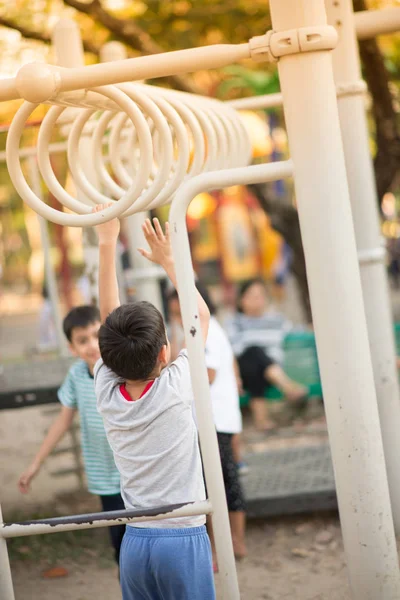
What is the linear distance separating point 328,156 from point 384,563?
43.6 inches

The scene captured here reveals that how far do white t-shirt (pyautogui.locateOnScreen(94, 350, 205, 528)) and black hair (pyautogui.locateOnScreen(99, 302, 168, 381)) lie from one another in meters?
0.07

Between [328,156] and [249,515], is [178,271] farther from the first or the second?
[249,515]

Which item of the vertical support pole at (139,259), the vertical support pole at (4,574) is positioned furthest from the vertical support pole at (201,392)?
the vertical support pole at (139,259)

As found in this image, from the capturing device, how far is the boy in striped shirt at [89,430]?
3283 millimetres

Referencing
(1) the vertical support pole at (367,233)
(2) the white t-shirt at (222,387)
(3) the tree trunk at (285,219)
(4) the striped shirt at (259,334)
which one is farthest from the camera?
(3) the tree trunk at (285,219)

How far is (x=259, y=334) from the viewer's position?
7020mm

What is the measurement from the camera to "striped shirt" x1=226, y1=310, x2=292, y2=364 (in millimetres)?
6953

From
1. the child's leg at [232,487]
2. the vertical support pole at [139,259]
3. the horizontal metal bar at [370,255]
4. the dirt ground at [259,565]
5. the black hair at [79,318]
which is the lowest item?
the dirt ground at [259,565]

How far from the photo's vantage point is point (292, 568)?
3.90 metres

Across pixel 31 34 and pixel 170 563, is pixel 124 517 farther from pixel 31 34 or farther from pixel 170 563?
pixel 31 34

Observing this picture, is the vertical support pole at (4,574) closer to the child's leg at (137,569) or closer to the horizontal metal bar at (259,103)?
the child's leg at (137,569)

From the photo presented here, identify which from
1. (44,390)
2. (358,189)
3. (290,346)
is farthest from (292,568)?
(290,346)

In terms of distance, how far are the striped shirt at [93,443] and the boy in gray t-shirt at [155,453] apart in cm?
90

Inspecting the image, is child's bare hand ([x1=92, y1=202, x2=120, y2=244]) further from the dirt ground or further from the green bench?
the green bench
